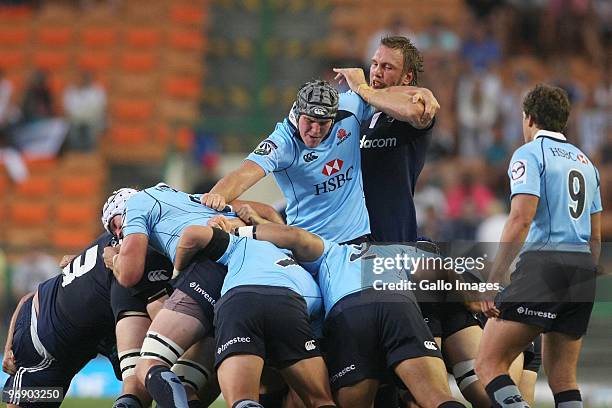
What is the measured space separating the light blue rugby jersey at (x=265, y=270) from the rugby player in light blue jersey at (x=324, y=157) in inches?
17.5

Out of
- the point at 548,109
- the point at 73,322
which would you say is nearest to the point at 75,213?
the point at 73,322

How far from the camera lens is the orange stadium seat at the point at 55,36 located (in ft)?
56.0

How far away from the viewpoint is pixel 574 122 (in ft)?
47.8

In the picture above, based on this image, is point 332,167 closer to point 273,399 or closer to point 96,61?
point 273,399

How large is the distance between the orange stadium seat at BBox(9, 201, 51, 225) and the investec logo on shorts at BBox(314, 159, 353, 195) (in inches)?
363

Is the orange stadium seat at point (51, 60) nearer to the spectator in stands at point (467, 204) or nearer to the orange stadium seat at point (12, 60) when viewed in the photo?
the orange stadium seat at point (12, 60)

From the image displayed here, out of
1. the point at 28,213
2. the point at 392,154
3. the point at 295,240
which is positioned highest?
the point at 392,154

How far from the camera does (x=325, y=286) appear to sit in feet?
21.1

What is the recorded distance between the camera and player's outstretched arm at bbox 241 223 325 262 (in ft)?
21.1

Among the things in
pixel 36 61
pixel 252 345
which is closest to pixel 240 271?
pixel 252 345

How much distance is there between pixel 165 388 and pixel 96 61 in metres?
11.8

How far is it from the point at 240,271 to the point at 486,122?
9.10 m

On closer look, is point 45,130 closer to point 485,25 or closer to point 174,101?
point 174,101

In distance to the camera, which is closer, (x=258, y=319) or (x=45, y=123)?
(x=258, y=319)
